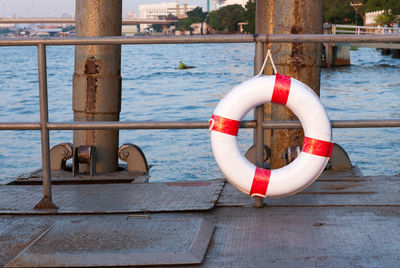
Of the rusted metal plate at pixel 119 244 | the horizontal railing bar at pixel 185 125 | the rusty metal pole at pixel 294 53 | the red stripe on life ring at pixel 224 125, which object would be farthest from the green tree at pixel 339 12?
the rusted metal plate at pixel 119 244

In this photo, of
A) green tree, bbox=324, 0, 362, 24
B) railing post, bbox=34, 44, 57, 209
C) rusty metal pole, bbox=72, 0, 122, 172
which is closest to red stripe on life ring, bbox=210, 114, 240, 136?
railing post, bbox=34, 44, 57, 209

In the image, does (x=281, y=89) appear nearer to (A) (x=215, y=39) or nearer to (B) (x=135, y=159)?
(A) (x=215, y=39)

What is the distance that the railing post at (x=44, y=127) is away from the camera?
3705 millimetres

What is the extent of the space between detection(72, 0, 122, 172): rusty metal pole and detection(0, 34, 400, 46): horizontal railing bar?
218 cm

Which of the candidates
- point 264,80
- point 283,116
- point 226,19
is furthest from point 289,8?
point 226,19

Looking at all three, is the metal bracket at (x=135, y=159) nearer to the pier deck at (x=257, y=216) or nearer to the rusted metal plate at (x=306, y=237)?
the pier deck at (x=257, y=216)

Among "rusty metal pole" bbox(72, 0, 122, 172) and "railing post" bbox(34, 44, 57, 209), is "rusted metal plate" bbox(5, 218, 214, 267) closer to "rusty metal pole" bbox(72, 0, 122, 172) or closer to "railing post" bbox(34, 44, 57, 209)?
"railing post" bbox(34, 44, 57, 209)

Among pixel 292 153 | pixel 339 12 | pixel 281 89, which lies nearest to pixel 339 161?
pixel 292 153

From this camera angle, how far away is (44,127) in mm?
3756

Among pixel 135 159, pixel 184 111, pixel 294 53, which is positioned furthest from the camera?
pixel 184 111

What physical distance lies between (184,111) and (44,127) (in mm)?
18605

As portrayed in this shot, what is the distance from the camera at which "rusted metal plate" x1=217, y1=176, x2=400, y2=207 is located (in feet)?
12.6

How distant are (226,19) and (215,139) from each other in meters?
125

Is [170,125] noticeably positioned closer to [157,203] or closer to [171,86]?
[157,203]
